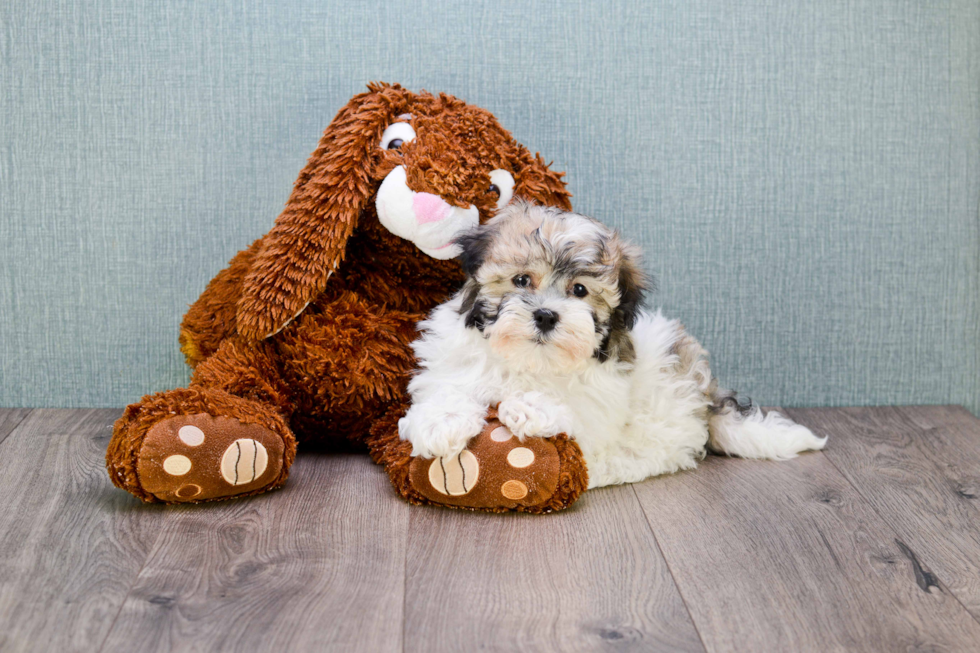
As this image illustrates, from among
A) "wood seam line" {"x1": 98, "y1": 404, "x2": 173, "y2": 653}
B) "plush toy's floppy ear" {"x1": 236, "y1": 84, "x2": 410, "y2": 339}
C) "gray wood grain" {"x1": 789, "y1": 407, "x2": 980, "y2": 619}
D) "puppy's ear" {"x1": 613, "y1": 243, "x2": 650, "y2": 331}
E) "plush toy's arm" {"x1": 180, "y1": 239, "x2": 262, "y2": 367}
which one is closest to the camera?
"wood seam line" {"x1": 98, "y1": 404, "x2": 173, "y2": 653}

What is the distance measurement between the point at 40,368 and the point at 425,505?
120 cm

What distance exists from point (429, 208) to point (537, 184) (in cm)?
25

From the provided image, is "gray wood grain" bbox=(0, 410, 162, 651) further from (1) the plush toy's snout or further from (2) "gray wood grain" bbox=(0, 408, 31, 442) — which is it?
(1) the plush toy's snout

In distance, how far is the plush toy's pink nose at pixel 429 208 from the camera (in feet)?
5.57

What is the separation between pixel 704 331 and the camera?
2.32m

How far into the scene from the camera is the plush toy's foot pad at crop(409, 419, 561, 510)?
1.55 m

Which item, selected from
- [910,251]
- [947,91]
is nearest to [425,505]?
[910,251]

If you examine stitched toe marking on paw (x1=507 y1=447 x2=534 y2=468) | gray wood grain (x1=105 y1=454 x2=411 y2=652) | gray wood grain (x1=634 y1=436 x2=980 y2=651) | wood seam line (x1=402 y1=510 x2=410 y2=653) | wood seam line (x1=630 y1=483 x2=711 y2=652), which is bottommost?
gray wood grain (x1=634 y1=436 x2=980 y2=651)

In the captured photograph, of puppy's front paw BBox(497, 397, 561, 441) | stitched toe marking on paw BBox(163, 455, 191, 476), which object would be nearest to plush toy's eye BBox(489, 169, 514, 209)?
puppy's front paw BBox(497, 397, 561, 441)

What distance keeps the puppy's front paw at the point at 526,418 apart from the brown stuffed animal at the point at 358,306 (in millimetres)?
27

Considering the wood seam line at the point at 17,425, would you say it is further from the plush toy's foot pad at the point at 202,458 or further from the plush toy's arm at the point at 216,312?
the plush toy's foot pad at the point at 202,458

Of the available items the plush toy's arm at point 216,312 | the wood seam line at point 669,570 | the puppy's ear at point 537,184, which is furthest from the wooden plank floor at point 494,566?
the puppy's ear at point 537,184

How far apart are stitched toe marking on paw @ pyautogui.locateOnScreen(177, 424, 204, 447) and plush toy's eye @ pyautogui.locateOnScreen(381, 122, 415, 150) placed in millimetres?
654

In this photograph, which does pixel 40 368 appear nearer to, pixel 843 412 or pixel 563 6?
pixel 563 6
